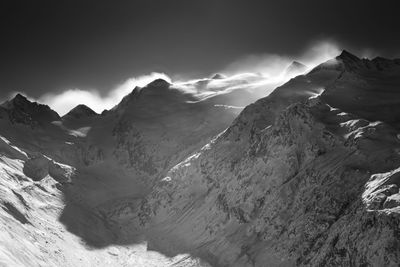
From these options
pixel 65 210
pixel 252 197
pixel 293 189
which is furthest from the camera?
pixel 65 210

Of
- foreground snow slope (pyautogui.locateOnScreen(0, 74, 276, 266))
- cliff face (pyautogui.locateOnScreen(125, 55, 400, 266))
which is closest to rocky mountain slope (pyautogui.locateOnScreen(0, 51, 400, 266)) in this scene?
cliff face (pyautogui.locateOnScreen(125, 55, 400, 266))

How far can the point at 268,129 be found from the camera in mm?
148500

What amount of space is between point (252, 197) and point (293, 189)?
42.6 feet

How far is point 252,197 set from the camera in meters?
135

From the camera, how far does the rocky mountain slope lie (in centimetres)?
10725

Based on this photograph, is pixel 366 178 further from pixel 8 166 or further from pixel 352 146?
pixel 8 166

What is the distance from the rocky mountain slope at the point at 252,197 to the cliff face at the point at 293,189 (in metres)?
0.30

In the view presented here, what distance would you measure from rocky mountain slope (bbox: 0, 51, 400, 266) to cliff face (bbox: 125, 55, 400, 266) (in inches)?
11.8

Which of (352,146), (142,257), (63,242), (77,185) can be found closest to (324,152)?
(352,146)

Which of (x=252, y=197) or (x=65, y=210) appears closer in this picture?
(x=252, y=197)

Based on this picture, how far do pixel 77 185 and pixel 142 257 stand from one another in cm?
5063

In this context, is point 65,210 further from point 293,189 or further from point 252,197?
point 293,189

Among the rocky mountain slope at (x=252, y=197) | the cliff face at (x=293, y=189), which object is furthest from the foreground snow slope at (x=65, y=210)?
the cliff face at (x=293, y=189)

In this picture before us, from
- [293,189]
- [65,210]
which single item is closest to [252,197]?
[293,189]
